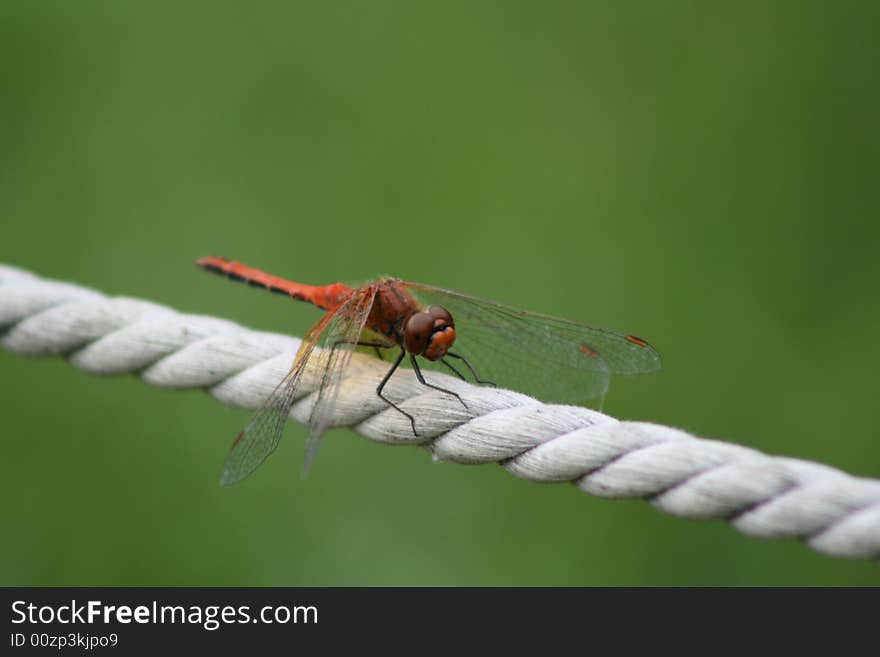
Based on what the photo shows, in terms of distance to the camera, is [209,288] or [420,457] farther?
[209,288]

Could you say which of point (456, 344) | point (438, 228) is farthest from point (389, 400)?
point (438, 228)

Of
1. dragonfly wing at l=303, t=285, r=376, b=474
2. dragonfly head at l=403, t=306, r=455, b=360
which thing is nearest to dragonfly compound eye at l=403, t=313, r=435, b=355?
dragonfly head at l=403, t=306, r=455, b=360

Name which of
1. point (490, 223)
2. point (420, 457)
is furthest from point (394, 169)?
point (420, 457)

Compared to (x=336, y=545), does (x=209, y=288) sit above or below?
above

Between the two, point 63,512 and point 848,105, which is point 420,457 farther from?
point 848,105

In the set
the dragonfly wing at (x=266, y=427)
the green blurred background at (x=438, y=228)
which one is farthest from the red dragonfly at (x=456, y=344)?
the green blurred background at (x=438, y=228)

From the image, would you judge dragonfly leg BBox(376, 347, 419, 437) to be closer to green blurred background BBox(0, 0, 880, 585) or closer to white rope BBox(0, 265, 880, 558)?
white rope BBox(0, 265, 880, 558)
